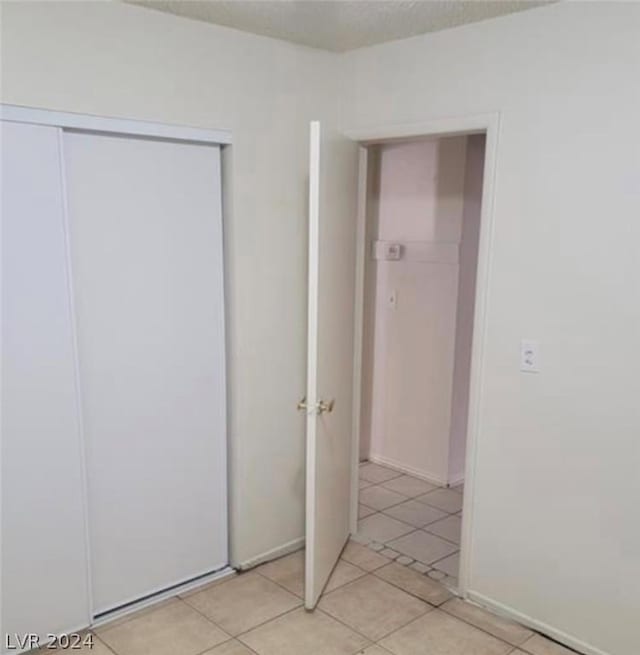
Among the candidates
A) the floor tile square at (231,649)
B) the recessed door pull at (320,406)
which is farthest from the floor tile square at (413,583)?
the recessed door pull at (320,406)

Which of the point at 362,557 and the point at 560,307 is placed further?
the point at 362,557

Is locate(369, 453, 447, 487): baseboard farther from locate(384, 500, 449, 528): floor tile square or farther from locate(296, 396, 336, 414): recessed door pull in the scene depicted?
locate(296, 396, 336, 414): recessed door pull

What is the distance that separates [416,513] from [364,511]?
0.29 metres

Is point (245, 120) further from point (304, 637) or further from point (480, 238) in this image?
point (304, 637)

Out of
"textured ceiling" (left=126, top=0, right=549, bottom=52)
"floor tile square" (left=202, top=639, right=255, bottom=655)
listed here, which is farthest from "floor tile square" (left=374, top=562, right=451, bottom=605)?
"textured ceiling" (left=126, top=0, right=549, bottom=52)

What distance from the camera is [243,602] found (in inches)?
98.6

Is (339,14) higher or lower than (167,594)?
higher

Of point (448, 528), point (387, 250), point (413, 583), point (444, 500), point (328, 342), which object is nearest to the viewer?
point (328, 342)

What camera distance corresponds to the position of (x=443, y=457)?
3689 millimetres

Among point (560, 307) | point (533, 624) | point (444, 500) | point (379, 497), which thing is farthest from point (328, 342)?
point (444, 500)

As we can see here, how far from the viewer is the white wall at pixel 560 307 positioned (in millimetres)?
1972

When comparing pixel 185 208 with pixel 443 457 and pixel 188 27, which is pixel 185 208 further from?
pixel 443 457

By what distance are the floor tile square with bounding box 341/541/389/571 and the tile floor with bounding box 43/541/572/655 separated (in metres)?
0.09

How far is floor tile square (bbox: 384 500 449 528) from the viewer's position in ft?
10.7
